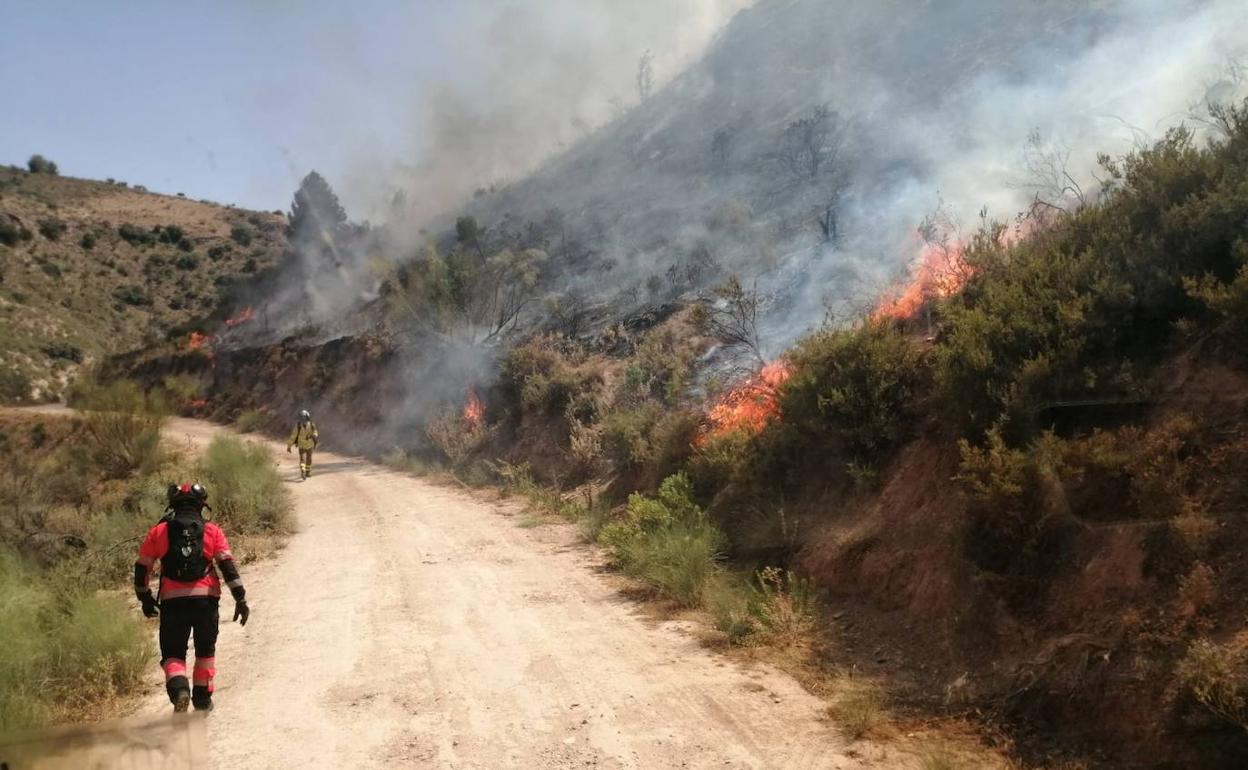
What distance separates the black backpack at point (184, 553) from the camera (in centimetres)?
580

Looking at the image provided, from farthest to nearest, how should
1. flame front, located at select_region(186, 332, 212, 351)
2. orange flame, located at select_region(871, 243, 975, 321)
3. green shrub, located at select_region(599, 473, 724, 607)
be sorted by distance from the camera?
flame front, located at select_region(186, 332, 212, 351) < orange flame, located at select_region(871, 243, 975, 321) < green shrub, located at select_region(599, 473, 724, 607)

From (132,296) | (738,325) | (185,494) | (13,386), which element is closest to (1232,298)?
(185,494)

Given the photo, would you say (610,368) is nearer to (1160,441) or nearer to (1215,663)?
(1160,441)

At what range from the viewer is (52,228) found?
189 feet

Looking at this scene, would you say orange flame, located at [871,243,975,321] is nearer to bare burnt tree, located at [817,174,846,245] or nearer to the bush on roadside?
bare burnt tree, located at [817,174,846,245]

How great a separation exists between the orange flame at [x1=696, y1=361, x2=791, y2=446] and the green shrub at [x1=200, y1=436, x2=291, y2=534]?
7418 millimetres

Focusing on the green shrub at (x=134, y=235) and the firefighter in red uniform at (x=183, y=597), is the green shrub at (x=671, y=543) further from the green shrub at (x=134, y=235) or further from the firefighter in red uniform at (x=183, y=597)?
the green shrub at (x=134, y=235)

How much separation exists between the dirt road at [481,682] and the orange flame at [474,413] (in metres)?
10.8

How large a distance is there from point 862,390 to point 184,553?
6467 millimetres

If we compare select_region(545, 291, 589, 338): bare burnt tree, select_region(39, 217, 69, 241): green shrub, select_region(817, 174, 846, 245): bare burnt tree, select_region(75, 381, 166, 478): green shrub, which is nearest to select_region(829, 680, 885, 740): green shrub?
select_region(817, 174, 846, 245): bare burnt tree

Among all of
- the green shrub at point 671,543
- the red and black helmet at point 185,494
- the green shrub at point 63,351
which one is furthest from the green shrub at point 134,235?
the red and black helmet at point 185,494

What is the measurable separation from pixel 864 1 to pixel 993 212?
30.5 meters

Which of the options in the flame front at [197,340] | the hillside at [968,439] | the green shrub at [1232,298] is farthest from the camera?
the flame front at [197,340]

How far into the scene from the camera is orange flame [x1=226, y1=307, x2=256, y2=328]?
4366 cm
